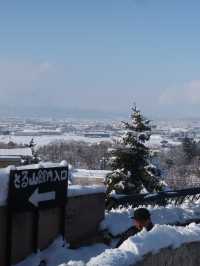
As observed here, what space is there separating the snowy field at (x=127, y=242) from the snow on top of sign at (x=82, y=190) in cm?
83

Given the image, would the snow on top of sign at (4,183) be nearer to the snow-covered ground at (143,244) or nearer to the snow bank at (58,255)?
the snow bank at (58,255)

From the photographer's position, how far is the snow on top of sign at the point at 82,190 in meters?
14.2

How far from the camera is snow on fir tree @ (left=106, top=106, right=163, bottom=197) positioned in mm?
37281

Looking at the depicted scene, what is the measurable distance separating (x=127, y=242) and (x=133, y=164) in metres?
31.6

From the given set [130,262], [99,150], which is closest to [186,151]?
[99,150]

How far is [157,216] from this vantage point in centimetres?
1664

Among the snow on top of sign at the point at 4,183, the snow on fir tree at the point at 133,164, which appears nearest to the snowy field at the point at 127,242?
the snow on top of sign at the point at 4,183

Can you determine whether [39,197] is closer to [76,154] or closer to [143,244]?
[143,244]

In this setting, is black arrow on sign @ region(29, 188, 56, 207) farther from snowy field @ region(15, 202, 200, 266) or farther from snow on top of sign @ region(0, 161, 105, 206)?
snowy field @ region(15, 202, 200, 266)

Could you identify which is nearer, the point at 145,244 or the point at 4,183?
the point at 145,244

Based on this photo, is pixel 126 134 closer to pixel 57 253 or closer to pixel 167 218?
pixel 167 218

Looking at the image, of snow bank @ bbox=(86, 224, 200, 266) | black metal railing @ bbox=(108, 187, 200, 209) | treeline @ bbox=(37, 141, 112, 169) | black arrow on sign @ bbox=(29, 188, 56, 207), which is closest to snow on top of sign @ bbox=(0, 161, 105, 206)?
black arrow on sign @ bbox=(29, 188, 56, 207)

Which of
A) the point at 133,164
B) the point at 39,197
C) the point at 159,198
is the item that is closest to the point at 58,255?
the point at 39,197

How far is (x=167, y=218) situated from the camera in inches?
664
